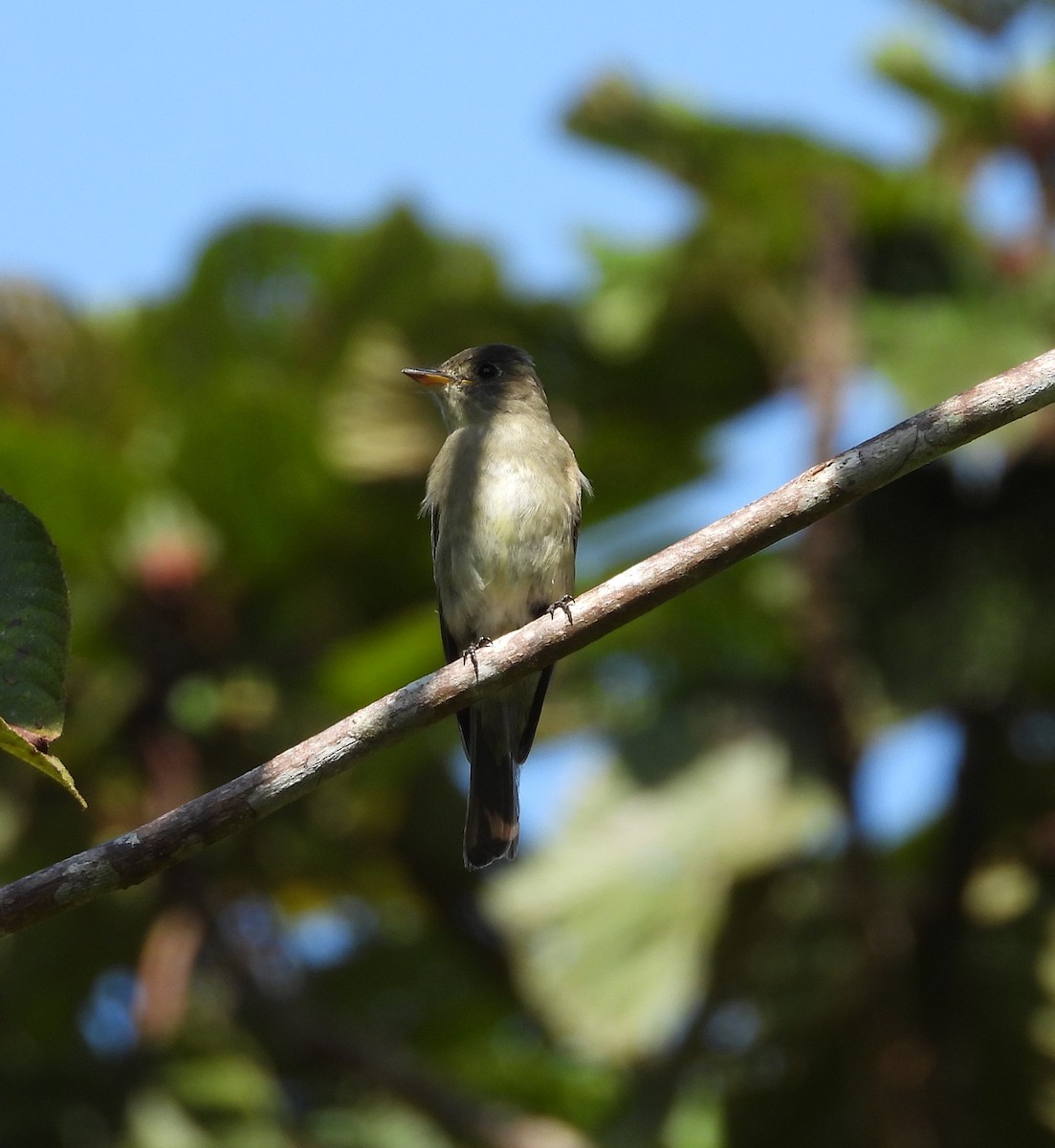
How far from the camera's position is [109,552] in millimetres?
7301

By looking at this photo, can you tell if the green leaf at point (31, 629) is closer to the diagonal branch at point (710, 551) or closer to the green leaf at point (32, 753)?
the green leaf at point (32, 753)

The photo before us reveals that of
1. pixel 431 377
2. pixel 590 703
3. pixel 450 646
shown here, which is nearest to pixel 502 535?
pixel 450 646

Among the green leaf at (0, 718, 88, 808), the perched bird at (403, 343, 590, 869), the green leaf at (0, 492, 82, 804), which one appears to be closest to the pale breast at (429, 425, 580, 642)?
the perched bird at (403, 343, 590, 869)

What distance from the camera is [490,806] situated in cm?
515

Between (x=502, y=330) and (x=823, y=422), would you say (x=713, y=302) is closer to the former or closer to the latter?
(x=502, y=330)

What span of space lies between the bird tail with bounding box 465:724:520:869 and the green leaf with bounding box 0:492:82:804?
2.11 meters

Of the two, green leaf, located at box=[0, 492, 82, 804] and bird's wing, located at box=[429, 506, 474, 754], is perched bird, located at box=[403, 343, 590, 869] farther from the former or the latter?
green leaf, located at box=[0, 492, 82, 804]

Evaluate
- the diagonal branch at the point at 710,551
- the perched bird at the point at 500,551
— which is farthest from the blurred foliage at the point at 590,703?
the diagonal branch at the point at 710,551

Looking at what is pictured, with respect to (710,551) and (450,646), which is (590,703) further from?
(710,551)

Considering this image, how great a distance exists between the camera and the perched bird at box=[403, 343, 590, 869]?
17.6 feet

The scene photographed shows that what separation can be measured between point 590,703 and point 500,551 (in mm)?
3492

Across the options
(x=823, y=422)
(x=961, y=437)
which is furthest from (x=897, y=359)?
(x=961, y=437)

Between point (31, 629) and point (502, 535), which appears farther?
point (502, 535)

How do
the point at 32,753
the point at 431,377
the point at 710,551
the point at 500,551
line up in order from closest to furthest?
the point at 32,753, the point at 710,551, the point at 500,551, the point at 431,377
